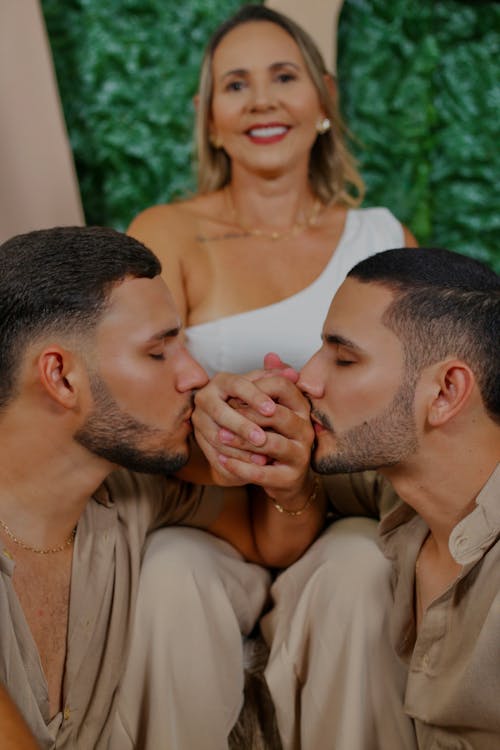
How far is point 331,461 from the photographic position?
5.97 feet

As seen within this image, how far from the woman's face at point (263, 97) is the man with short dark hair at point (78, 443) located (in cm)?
86

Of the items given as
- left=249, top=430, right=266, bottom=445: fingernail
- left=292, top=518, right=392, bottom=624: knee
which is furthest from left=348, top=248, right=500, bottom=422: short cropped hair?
left=292, top=518, right=392, bottom=624: knee

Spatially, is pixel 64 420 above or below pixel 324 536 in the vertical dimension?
above

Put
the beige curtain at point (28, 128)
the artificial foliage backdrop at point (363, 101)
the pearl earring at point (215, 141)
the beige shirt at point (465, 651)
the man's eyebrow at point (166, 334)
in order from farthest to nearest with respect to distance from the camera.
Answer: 1. the artificial foliage backdrop at point (363, 101)
2. the beige curtain at point (28, 128)
3. the pearl earring at point (215, 141)
4. the man's eyebrow at point (166, 334)
5. the beige shirt at point (465, 651)

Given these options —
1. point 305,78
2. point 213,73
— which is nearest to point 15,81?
point 213,73

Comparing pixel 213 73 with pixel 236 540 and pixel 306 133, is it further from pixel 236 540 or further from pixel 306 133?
pixel 236 540

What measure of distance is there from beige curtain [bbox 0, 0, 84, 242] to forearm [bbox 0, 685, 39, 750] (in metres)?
1.74

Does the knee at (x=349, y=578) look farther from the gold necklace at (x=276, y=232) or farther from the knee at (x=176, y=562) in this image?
the gold necklace at (x=276, y=232)

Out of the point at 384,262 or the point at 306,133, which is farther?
the point at 306,133

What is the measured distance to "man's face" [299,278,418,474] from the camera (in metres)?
1.75

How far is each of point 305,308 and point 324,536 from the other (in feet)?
2.17

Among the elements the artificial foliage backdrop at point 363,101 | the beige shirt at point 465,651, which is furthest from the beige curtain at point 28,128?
the beige shirt at point 465,651

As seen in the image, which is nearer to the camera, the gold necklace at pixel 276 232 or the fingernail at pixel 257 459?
the fingernail at pixel 257 459

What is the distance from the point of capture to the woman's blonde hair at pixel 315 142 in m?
2.70
